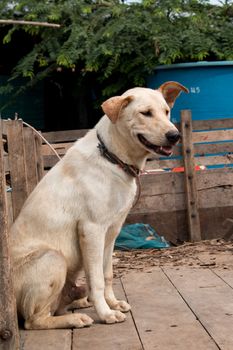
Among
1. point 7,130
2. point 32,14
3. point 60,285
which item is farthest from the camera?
point 32,14

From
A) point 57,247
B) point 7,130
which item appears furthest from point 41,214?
point 7,130

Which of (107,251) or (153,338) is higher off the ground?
(107,251)

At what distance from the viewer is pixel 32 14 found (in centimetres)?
923

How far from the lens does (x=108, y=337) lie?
3404 mm

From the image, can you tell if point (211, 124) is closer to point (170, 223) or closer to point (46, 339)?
point (170, 223)

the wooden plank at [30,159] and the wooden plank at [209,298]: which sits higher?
the wooden plank at [30,159]

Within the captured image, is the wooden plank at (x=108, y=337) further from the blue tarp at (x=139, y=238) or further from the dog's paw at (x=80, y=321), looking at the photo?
the blue tarp at (x=139, y=238)

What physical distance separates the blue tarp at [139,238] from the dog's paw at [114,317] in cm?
308

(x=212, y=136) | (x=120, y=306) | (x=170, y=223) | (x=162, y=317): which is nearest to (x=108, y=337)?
(x=162, y=317)

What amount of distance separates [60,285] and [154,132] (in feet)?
3.47

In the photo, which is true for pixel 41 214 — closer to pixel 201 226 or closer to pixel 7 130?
pixel 7 130

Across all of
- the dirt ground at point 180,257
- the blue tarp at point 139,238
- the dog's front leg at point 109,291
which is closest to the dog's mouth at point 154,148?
the dog's front leg at point 109,291

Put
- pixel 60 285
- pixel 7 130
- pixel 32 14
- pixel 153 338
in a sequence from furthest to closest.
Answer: pixel 32 14, pixel 7 130, pixel 60 285, pixel 153 338

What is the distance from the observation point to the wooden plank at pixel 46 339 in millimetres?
3291
